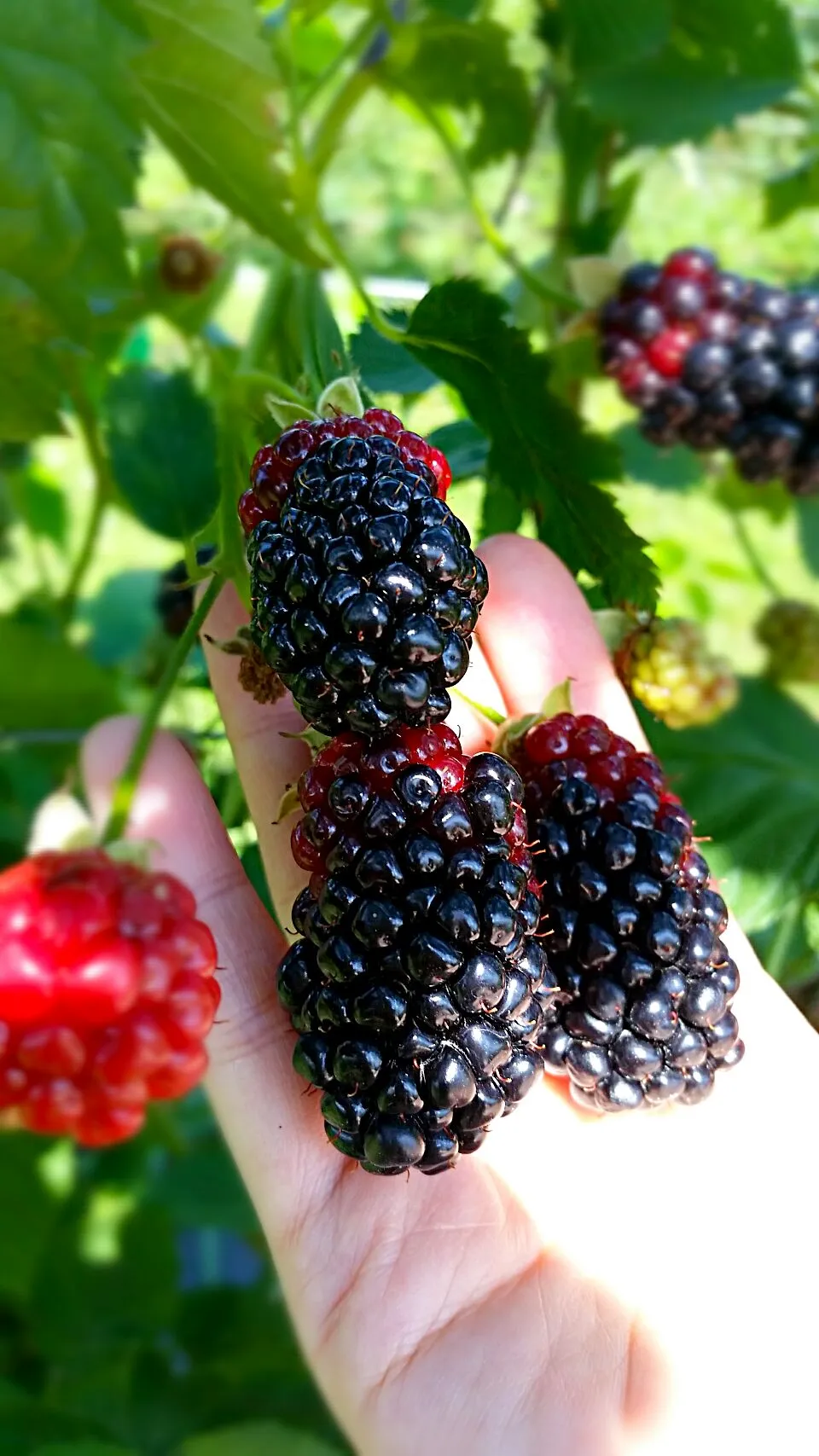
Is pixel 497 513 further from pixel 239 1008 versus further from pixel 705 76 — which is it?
pixel 705 76

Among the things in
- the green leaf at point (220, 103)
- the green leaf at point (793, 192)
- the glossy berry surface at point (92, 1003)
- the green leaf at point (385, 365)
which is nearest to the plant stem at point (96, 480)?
the green leaf at point (220, 103)

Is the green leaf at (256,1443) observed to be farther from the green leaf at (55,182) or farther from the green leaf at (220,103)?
the green leaf at (220,103)

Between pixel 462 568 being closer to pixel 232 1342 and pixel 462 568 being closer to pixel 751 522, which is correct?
pixel 232 1342

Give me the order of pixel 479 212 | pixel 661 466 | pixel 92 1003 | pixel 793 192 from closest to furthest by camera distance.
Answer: pixel 92 1003
pixel 479 212
pixel 793 192
pixel 661 466

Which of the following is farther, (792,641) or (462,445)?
(792,641)

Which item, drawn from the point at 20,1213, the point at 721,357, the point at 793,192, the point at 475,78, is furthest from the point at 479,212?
the point at 20,1213

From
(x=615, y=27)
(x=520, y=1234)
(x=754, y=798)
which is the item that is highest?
(x=615, y=27)

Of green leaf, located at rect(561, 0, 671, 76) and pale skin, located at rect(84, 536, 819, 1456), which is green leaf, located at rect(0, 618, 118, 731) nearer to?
pale skin, located at rect(84, 536, 819, 1456)
